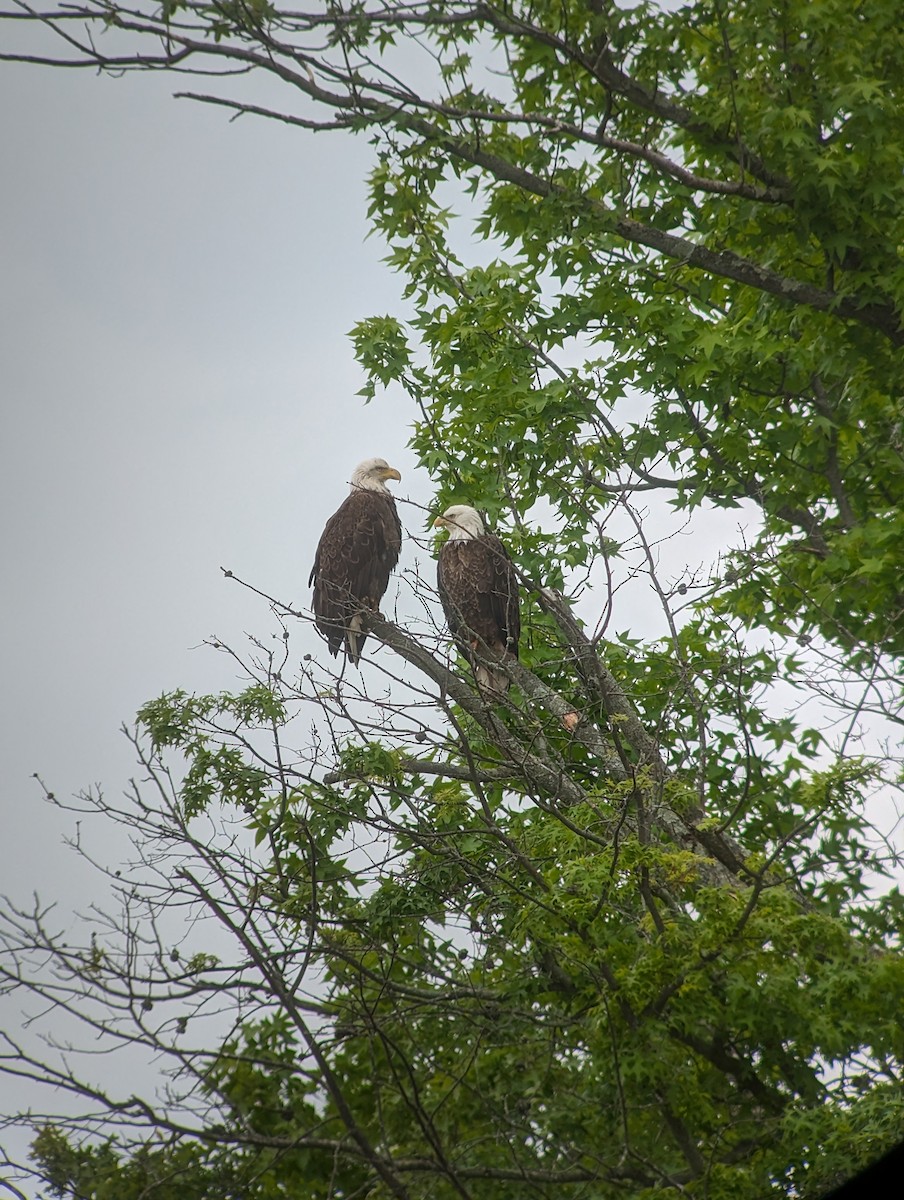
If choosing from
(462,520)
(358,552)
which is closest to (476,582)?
(462,520)

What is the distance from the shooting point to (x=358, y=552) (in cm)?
876

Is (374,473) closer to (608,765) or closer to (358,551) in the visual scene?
(358,551)

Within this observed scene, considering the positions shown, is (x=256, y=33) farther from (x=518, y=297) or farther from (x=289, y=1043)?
(x=289, y=1043)

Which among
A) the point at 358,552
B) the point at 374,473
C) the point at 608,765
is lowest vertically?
the point at 608,765

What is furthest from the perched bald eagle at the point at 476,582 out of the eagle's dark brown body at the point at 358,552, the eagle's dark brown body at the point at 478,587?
the eagle's dark brown body at the point at 358,552

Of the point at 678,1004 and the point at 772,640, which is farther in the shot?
the point at 772,640

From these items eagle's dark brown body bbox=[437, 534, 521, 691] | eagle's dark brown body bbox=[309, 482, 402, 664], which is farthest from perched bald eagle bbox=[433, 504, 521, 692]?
eagle's dark brown body bbox=[309, 482, 402, 664]

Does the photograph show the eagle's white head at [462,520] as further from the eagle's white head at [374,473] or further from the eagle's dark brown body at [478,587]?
the eagle's white head at [374,473]

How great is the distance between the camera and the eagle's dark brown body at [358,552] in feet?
28.4

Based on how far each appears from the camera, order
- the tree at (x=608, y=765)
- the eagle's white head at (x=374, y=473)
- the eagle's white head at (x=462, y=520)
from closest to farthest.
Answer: the tree at (x=608, y=765), the eagle's white head at (x=462, y=520), the eagle's white head at (x=374, y=473)

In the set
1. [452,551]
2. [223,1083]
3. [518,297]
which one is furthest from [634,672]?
[223,1083]

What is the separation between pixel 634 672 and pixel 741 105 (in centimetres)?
378

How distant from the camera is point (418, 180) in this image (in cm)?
527

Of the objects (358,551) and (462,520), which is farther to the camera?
(358,551)
